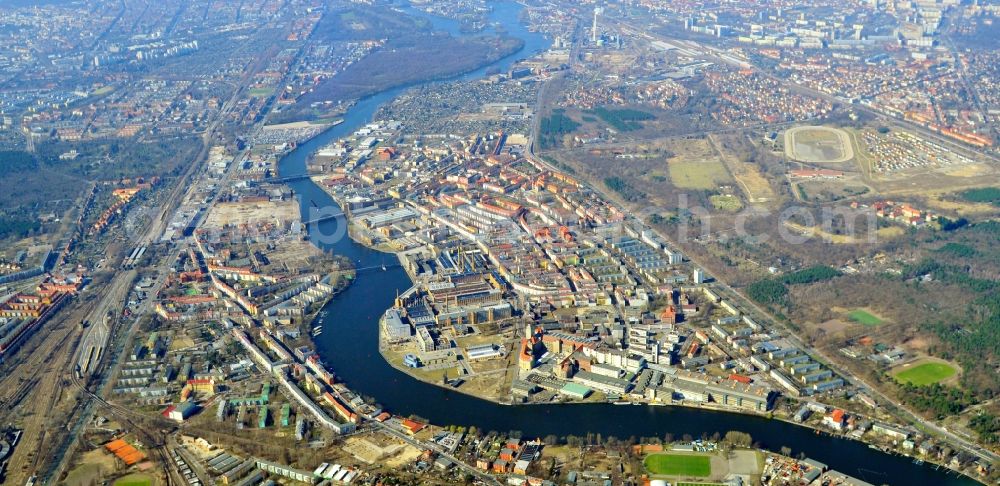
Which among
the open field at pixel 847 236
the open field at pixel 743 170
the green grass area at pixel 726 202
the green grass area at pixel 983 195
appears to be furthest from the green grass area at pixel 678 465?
the green grass area at pixel 983 195

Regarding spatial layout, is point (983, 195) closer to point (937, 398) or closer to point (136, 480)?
point (937, 398)

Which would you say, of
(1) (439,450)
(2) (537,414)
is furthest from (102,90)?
(1) (439,450)

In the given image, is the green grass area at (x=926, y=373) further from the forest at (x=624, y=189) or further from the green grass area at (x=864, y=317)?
the forest at (x=624, y=189)

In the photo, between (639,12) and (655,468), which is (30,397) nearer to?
(655,468)

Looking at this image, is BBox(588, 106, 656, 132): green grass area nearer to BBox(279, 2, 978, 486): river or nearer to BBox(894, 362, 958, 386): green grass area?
BBox(279, 2, 978, 486): river

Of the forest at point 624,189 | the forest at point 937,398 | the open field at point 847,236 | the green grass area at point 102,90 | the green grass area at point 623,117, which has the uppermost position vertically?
the forest at point 937,398

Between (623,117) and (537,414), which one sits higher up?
(537,414)
